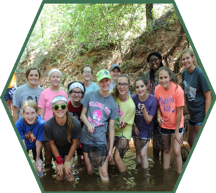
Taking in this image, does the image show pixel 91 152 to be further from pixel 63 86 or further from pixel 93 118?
pixel 63 86

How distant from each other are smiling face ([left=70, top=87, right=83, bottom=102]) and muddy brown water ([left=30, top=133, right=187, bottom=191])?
1084 mm

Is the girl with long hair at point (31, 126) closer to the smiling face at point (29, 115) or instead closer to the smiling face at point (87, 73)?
the smiling face at point (29, 115)

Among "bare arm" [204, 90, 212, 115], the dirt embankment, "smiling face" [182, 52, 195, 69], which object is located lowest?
"bare arm" [204, 90, 212, 115]

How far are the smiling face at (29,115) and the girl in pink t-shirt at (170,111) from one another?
1679 millimetres

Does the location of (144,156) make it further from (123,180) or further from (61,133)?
Result: (61,133)

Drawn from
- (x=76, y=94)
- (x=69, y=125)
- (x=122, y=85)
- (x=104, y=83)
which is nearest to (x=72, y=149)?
(x=69, y=125)

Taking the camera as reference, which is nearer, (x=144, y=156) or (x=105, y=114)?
(x=105, y=114)

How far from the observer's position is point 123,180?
256cm

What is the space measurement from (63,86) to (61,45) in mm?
2218

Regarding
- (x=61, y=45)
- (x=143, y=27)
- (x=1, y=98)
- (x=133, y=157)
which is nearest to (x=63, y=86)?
(x=61, y=45)

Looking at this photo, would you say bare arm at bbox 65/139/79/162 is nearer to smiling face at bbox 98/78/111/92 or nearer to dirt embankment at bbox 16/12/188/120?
smiling face at bbox 98/78/111/92

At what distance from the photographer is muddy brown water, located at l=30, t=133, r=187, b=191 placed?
2.40 metres

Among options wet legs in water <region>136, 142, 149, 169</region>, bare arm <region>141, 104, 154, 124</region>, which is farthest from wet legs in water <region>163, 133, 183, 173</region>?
bare arm <region>141, 104, 154, 124</region>

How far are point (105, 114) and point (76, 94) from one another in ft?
1.77
